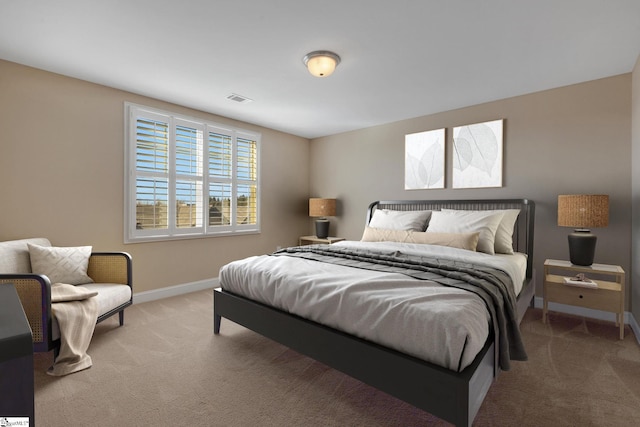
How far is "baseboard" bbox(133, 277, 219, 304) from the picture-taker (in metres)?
3.65

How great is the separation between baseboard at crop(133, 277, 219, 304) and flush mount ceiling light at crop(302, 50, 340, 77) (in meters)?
3.13

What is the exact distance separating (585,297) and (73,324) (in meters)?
4.29

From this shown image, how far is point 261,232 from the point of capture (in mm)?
5027

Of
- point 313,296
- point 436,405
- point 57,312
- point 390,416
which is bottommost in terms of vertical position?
point 390,416

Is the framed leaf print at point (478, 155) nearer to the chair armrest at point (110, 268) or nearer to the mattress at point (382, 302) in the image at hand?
the mattress at point (382, 302)

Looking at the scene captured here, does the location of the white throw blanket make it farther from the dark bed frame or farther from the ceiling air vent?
the ceiling air vent

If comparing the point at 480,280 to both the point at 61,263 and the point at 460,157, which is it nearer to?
the point at 460,157

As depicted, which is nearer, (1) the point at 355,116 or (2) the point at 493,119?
(2) the point at 493,119

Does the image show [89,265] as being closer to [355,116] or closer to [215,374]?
[215,374]

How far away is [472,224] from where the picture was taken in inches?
128

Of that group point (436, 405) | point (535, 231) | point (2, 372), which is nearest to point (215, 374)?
point (436, 405)

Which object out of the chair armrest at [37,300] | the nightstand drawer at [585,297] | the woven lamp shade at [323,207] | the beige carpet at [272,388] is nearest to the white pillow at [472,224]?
the nightstand drawer at [585,297]

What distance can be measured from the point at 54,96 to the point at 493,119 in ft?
15.8

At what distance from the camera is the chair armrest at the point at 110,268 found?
9.47ft
